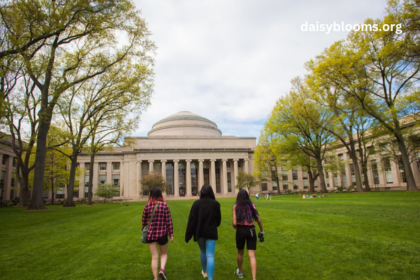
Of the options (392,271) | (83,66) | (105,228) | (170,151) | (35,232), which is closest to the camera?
(392,271)

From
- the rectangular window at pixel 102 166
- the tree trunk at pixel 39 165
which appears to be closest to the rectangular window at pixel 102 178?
the rectangular window at pixel 102 166

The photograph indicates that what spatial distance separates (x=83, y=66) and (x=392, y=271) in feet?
89.3

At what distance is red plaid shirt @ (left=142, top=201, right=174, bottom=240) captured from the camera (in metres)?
5.59

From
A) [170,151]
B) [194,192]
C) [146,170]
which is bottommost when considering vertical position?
[194,192]

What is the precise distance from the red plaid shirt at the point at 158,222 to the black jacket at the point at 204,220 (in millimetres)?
499

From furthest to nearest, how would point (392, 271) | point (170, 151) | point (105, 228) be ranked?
point (170, 151)
point (105, 228)
point (392, 271)

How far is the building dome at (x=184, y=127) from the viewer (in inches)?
2931

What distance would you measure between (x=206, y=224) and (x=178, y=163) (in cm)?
6410

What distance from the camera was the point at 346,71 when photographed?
85.1 feet

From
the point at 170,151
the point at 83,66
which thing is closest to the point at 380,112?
the point at 83,66

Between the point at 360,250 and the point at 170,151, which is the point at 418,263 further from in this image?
the point at 170,151

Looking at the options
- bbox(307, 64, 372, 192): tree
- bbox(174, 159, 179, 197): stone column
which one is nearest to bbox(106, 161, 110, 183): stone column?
bbox(174, 159, 179, 197): stone column

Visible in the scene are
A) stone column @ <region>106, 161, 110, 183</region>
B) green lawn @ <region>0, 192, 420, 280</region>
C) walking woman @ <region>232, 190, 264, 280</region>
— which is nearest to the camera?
walking woman @ <region>232, 190, 264, 280</region>

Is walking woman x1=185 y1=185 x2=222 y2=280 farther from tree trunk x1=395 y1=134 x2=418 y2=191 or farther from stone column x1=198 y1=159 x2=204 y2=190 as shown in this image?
stone column x1=198 y1=159 x2=204 y2=190
